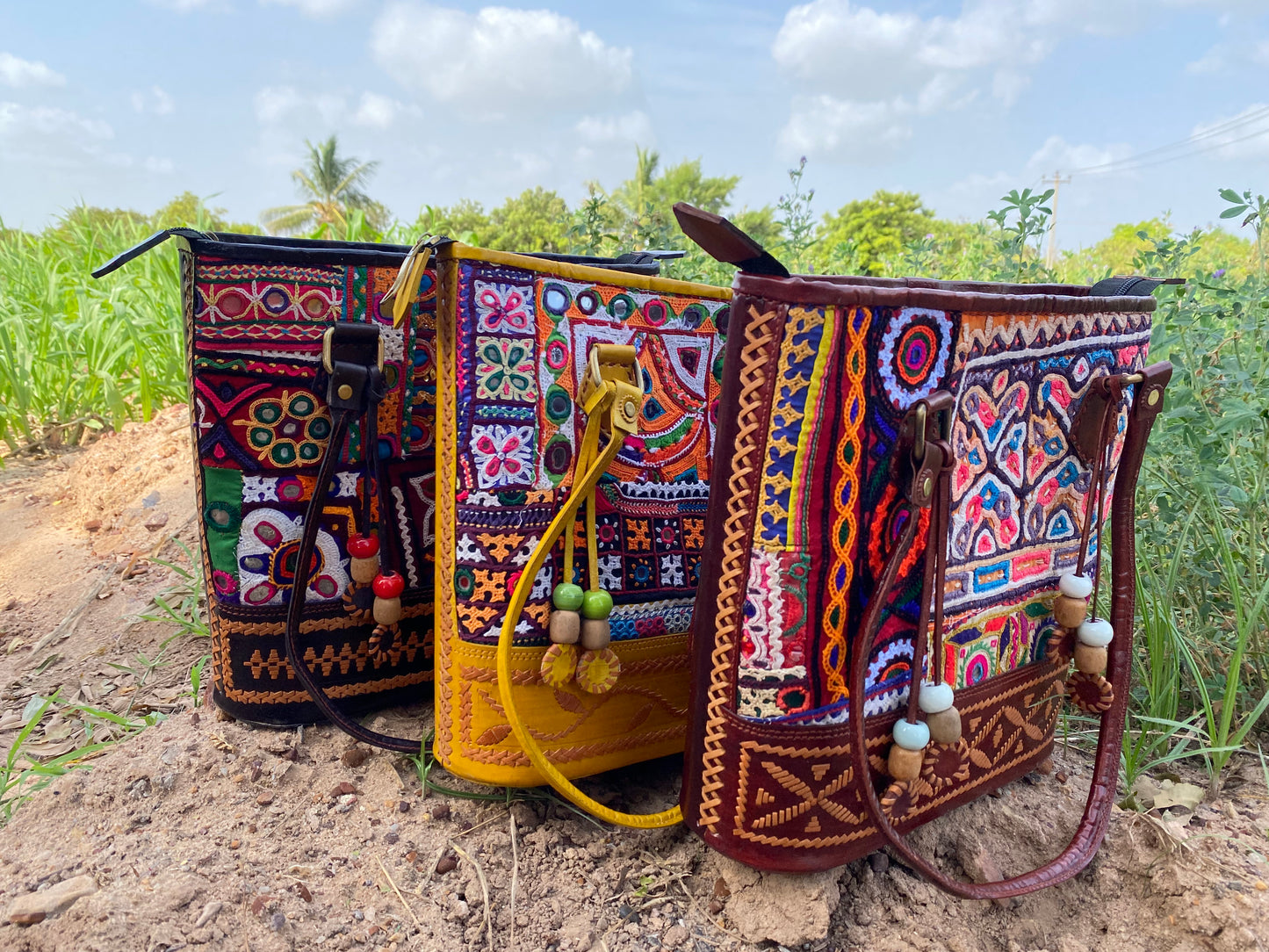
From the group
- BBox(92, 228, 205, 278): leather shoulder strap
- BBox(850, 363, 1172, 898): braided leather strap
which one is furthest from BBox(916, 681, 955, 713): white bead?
BBox(92, 228, 205, 278): leather shoulder strap

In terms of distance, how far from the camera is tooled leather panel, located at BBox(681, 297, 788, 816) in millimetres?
870

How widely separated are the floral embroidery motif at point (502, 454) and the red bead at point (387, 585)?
33cm

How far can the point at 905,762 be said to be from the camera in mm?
1018

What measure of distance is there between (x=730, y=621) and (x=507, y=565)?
13.6 inches

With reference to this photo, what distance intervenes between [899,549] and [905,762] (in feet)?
0.93

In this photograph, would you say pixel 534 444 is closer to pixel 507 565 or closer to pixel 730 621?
pixel 507 565

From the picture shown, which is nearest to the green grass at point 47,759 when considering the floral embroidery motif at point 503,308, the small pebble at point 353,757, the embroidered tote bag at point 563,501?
the small pebble at point 353,757

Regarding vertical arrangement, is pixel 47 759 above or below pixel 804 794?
below

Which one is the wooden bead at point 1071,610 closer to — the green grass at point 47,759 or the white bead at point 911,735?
the white bead at point 911,735

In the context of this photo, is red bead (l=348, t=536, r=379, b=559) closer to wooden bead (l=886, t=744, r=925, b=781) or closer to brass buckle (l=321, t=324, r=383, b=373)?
brass buckle (l=321, t=324, r=383, b=373)

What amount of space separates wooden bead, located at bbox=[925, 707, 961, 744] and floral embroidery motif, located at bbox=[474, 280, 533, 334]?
2.39 ft

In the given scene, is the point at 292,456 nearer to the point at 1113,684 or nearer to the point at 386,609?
the point at 386,609

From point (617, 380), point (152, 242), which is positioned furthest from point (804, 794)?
point (152, 242)

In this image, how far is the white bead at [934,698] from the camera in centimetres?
104
